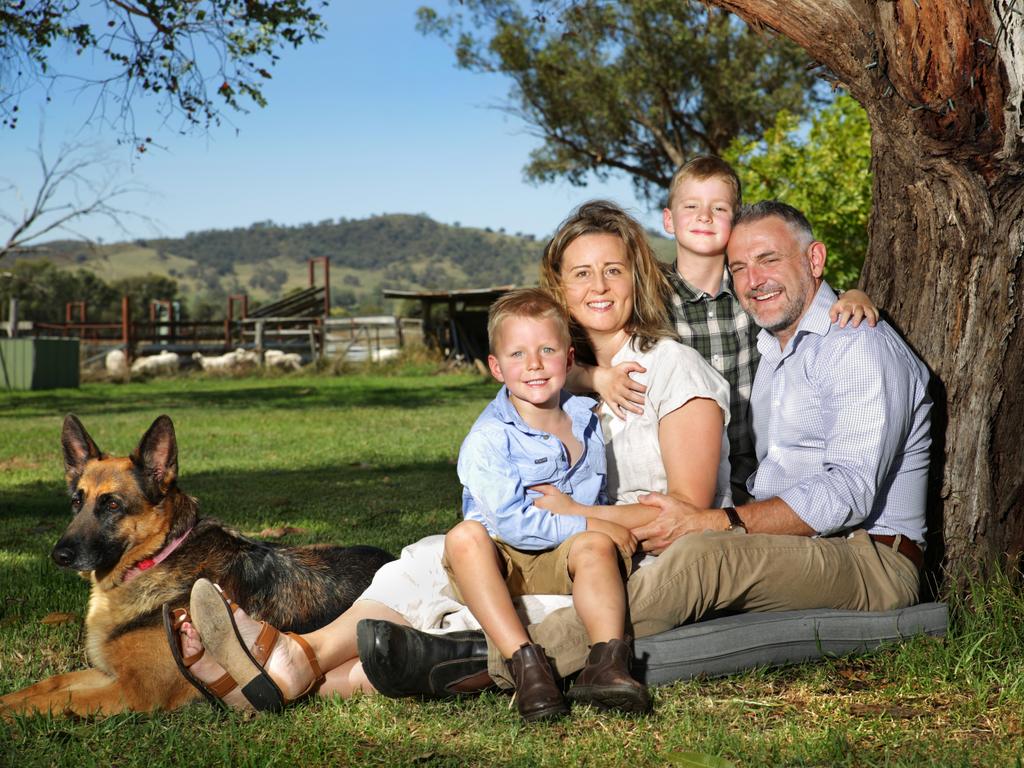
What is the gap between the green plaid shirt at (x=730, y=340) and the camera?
15.1 ft

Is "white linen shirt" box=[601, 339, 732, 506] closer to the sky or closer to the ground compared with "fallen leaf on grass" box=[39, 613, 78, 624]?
closer to the sky

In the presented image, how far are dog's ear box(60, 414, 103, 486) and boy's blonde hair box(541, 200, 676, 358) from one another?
2043 millimetres

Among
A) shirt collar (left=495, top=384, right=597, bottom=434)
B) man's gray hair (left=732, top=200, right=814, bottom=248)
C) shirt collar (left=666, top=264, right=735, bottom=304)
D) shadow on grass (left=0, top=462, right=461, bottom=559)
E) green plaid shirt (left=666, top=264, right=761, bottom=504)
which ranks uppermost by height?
man's gray hair (left=732, top=200, right=814, bottom=248)

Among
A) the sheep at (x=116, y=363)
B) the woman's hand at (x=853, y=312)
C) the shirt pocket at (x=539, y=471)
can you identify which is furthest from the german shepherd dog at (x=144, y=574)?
the sheep at (x=116, y=363)

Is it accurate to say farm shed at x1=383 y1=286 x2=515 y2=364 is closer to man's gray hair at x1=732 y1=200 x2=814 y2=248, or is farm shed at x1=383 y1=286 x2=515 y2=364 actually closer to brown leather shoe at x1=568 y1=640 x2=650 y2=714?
man's gray hair at x1=732 y1=200 x2=814 y2=248

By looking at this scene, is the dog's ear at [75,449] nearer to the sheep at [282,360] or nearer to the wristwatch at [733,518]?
the wristwatch at [733,518]

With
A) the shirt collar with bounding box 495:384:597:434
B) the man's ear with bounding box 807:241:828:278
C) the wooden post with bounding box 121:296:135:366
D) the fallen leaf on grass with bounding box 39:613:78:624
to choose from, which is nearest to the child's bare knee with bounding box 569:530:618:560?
the shirt collar with bounding box 495:384:597:434

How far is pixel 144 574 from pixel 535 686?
5.40ft

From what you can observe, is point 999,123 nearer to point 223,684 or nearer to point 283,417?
point 223,684

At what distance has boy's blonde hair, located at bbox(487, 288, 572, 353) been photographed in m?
3.97

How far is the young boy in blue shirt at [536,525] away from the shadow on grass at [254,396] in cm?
1521

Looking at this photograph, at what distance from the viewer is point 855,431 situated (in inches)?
154

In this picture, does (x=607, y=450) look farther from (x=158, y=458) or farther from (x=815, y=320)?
(x=158, y=458)

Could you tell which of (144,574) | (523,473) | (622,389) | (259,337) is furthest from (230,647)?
(259,337)
